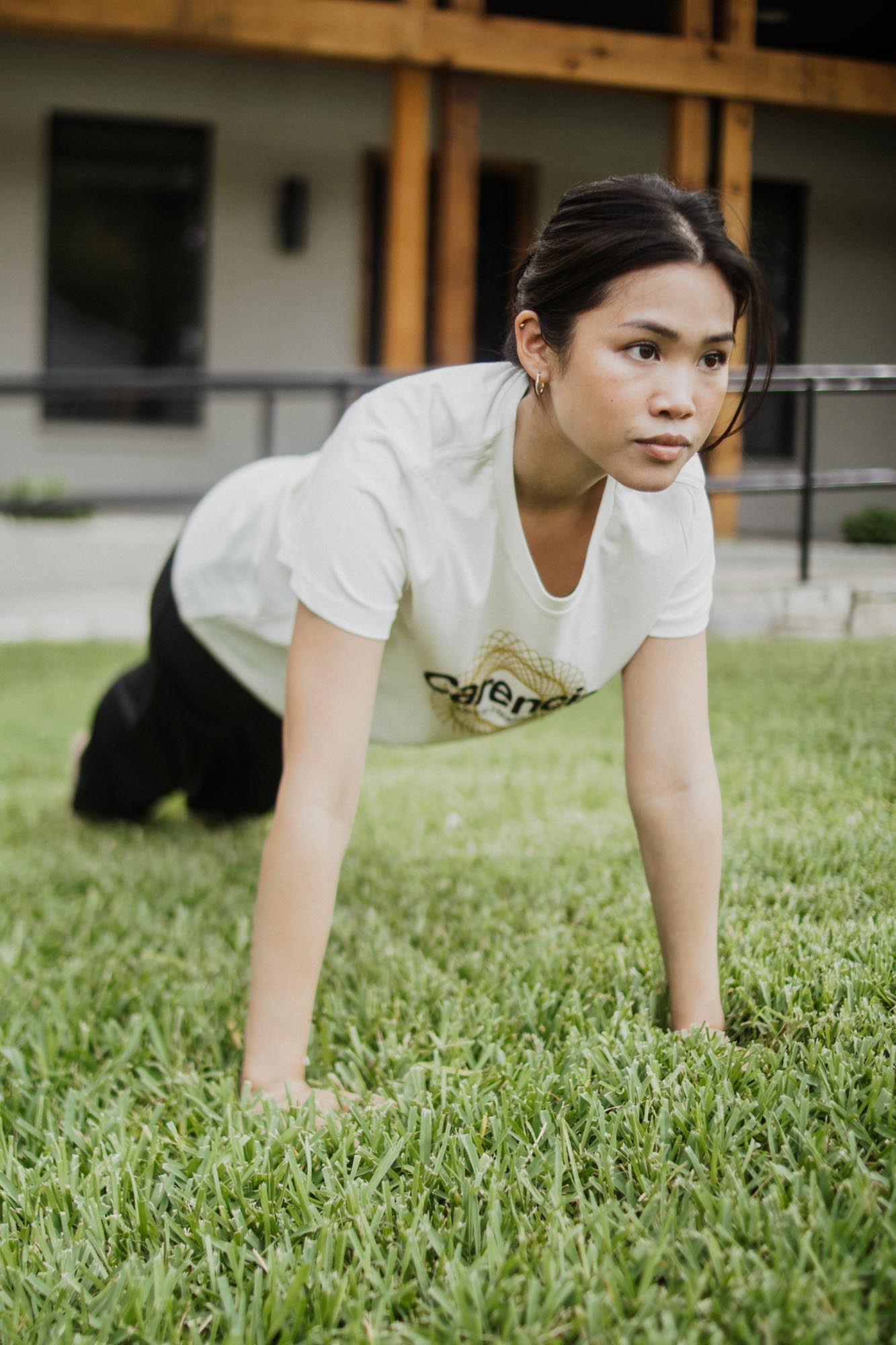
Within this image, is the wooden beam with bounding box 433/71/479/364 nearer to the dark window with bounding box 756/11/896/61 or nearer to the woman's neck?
the dark window with bounding box 756/11/896/61

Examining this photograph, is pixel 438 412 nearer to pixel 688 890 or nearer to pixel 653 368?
pixel 653 368

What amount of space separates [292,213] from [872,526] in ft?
28.9

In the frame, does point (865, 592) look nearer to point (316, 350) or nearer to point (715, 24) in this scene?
point (715, 24)

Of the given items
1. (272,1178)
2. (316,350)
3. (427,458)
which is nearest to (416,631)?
(427,458)

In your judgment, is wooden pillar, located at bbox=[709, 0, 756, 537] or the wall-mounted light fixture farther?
the wall-mounted light fixture

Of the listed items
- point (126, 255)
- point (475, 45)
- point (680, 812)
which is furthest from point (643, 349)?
point (126, 255)

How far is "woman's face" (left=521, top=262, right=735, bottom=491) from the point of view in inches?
60.8

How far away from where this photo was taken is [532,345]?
5.64ft

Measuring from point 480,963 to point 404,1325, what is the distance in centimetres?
101

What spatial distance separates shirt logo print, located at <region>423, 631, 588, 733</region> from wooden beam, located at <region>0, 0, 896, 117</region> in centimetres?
704

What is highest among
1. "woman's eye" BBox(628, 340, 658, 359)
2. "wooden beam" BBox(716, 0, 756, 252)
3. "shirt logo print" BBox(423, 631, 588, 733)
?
"wooden beam" BBox(716, 0, 756, 252)

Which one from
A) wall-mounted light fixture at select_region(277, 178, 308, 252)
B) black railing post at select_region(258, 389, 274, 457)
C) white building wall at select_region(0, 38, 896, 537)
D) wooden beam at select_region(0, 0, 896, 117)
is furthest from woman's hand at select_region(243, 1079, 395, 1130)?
wall-mounted light fixture at select_region(277, 178, 308, 252)

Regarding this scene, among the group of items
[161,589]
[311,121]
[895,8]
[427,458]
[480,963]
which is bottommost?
[480,963]

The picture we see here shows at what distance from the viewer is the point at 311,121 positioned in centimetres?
1045
